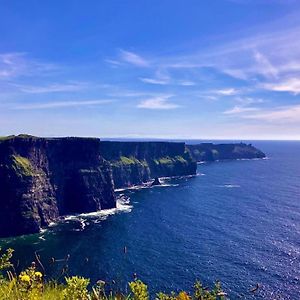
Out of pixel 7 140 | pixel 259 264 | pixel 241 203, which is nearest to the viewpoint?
pixel 259 264

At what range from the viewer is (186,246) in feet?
378

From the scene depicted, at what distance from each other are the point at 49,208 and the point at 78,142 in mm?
38595

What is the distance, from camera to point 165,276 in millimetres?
91062

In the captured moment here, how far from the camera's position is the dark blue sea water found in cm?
9025

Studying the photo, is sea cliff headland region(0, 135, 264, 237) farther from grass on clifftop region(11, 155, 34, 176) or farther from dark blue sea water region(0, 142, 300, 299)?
dark blue sea water region(0, 142, 300, 299)

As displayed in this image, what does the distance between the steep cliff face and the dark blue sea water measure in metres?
8.96

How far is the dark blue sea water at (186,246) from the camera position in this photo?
90.2m

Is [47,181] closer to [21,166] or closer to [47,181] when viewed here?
[47,181]

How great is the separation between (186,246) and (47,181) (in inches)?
2767

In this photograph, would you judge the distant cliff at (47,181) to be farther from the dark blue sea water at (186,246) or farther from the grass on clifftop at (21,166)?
the dark blue sea water at (186,246)

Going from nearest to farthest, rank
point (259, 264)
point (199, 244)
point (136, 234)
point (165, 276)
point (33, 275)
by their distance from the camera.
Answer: point (33, 275), point (165, 276), point (259, 264), point (199, 244), point (136, 234)

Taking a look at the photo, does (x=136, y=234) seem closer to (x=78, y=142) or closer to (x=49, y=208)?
(x=49, y=208)

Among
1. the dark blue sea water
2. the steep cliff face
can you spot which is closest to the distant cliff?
the steep cliff face

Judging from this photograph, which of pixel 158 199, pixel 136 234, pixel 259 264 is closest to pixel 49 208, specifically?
pixel 136 234
